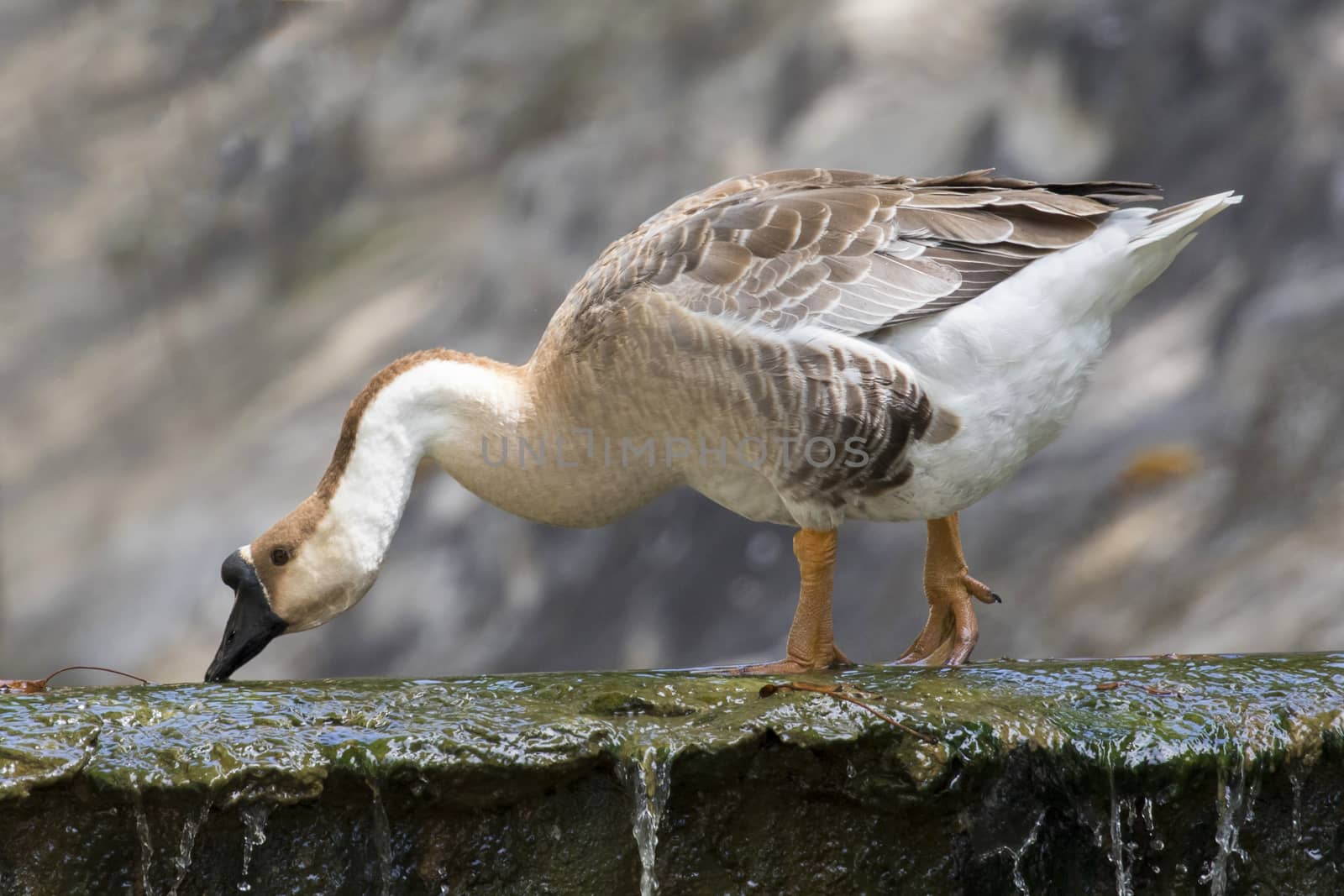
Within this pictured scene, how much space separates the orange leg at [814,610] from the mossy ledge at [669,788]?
2.68 feet

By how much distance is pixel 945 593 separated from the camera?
4.68 m

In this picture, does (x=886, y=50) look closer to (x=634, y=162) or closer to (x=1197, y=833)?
(x=634, y=162)

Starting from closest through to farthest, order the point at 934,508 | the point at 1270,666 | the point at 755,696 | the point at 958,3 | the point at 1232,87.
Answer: the point at 755,696 → the point at 1270,666 → the point at 934,508 → the point at 1232,87 → the point at 958,3

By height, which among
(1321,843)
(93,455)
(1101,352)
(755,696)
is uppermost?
(93,455)

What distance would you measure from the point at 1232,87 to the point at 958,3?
6.07 feet

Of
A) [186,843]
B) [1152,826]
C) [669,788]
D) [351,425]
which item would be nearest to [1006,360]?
[1152,826]

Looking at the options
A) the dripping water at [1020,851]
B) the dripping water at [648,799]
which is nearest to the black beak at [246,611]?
the dripping water at [648,799]

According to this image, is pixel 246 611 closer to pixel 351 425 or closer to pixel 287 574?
pixel 287 574

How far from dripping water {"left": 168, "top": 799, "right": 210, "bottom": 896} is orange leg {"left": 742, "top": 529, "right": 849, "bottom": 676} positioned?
187 centimetres

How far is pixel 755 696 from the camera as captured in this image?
10.5 ft

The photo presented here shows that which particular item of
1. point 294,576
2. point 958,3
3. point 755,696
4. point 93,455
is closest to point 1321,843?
point 755,696

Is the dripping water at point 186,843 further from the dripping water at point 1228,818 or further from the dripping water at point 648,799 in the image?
the dripping water at point 1228,818

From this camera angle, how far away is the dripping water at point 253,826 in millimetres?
2846

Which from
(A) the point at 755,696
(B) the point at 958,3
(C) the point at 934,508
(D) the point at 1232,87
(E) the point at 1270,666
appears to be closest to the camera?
(A) the point at 755,696
